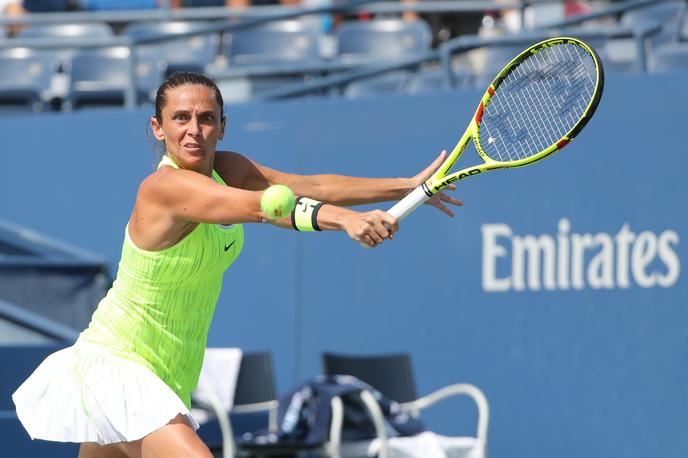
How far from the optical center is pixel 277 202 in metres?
3.19

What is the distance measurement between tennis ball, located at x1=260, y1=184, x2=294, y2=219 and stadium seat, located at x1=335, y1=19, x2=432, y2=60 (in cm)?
610

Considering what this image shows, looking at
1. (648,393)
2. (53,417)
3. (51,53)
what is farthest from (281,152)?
(53,417)

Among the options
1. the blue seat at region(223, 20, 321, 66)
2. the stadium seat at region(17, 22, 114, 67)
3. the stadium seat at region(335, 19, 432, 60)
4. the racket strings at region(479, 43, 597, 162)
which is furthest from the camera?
the stadium seat at region(17, 22, 114, 67)

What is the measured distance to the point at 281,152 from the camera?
7789 mm

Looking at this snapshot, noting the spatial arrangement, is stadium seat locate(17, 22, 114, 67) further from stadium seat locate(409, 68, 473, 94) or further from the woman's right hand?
the woman's right hand

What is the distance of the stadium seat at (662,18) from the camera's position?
8.12 metres

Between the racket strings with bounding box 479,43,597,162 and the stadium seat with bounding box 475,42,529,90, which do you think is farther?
the stadium seat with bounding box 475,42,529,90

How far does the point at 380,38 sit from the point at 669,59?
2654 mm

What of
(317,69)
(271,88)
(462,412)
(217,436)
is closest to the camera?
(217,436)

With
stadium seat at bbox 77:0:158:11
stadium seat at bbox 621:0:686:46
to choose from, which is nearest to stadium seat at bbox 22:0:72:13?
stadium seat at bbox 77:0:158:11

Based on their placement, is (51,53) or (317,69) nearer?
(317,69)

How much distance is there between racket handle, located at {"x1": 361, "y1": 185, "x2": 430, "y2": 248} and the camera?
11.4 ft

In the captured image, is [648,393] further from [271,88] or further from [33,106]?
[33,106]

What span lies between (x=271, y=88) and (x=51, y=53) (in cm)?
213
